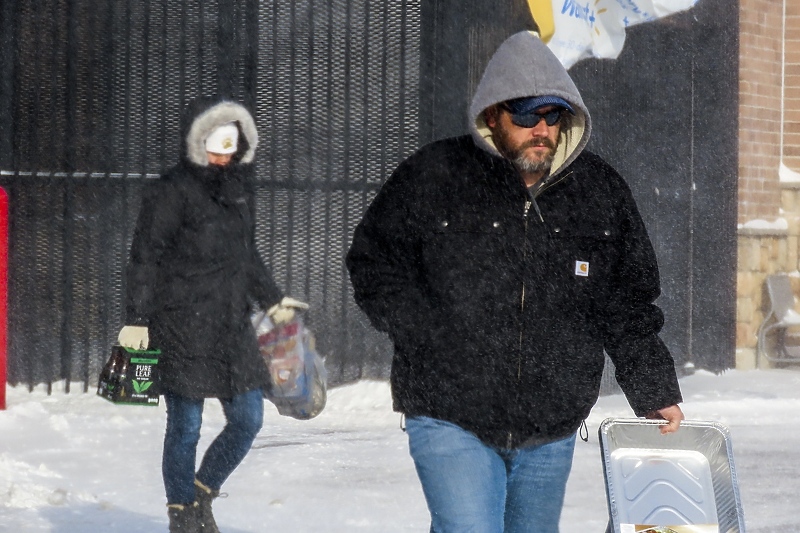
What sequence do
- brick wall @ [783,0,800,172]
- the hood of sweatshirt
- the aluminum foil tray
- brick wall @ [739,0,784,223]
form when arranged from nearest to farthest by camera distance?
the aluminum foil tray
the hood of sweatshirt
brick wall @ [739,0,784,223]
brick wall @ [783,0,800,172]

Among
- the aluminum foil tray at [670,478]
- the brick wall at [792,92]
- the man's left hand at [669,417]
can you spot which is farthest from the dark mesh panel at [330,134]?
the aluminum foil tray at [670,478]

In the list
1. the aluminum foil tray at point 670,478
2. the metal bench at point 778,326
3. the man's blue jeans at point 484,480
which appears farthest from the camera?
the metal bench at point 778,326

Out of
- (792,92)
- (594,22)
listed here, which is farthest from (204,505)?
(792,92)

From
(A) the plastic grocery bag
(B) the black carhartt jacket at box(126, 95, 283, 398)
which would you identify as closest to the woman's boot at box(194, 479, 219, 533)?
(B) the black carhartt jacket at box(126, 95, 283, 398)

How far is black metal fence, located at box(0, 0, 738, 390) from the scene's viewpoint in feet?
31.8

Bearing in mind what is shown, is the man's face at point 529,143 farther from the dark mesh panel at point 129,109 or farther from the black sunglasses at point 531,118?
the dark mesh panel at point 129,109

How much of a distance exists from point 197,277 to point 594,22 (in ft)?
16.3

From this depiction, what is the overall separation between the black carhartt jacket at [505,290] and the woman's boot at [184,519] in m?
2.18

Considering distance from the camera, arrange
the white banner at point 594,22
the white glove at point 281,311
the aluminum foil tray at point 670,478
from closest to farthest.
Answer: the aluminum foil tray at point 670,478
the white glove at point 281,311
the white banner at point 594,22

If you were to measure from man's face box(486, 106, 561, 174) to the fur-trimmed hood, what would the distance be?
2.31 meters

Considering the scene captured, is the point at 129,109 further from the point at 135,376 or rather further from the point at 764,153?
the point at 764,153

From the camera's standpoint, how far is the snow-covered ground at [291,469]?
20.2 ft

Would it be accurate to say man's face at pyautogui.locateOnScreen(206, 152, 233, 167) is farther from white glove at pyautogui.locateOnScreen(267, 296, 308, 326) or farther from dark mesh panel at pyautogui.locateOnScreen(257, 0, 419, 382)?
dark mesh panel at pyautogui.locateOnScreen(257, 0, 419, 382)

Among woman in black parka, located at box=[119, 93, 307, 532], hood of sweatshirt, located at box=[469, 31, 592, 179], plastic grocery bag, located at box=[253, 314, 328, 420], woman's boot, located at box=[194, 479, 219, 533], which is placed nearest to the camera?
hood of sweatshirt, located at box=[469, 31, 592, 179]
